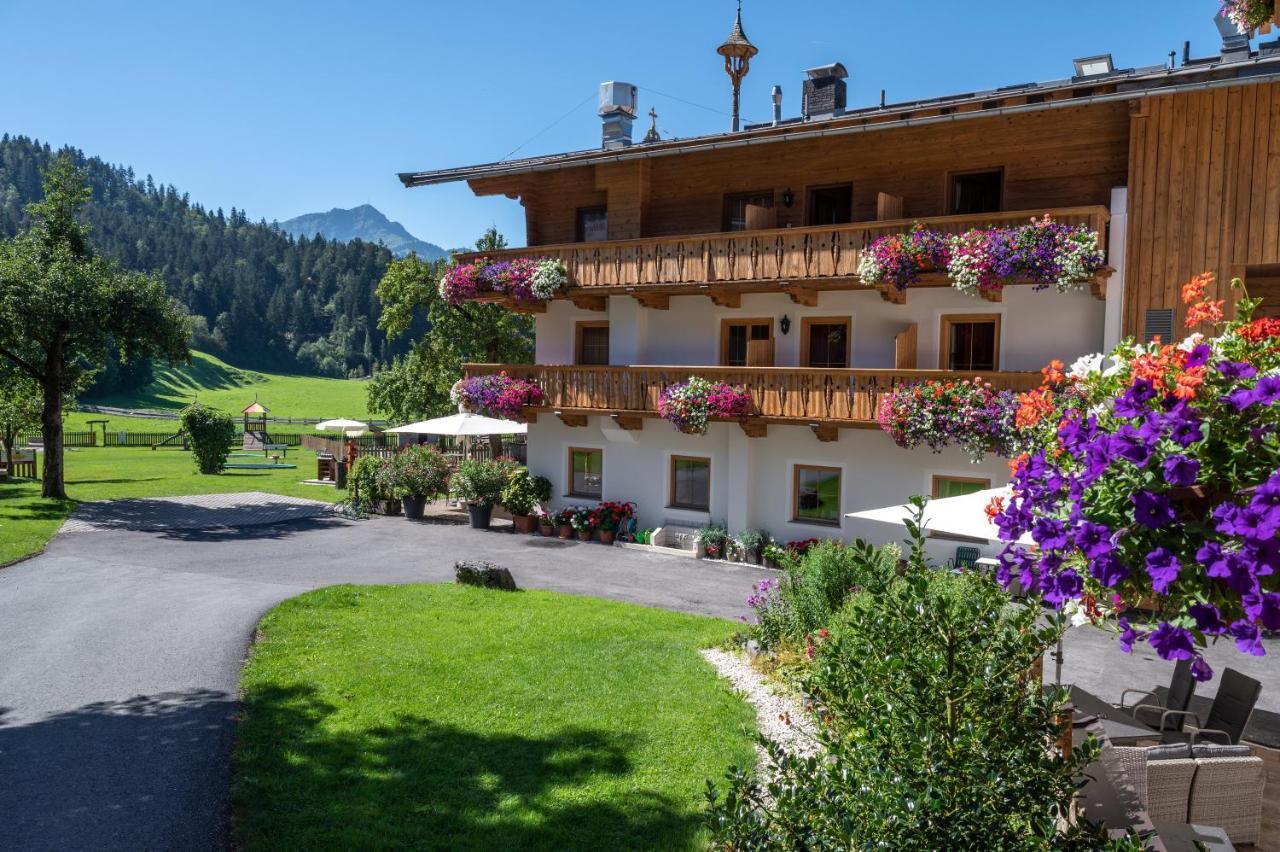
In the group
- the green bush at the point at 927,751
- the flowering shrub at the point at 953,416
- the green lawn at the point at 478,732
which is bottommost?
the green lawn at the point at 478,732

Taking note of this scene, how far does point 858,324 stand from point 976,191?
379cm

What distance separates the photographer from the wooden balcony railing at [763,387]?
18.6 m

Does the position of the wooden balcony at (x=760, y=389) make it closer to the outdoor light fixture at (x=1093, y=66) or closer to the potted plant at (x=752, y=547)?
the potted plant at (x=752, y=547)

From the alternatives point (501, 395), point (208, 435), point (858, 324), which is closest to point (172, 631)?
point (501, 395)

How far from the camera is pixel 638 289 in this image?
2192cm

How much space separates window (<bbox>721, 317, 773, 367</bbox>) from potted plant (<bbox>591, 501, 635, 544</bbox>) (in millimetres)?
4632

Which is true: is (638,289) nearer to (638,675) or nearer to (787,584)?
(787,584)

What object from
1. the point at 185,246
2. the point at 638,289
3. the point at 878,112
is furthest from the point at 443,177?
the point at 185,246

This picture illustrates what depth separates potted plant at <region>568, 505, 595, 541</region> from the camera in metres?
23.3

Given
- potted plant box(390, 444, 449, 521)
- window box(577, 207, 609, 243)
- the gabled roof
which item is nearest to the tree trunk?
potted plant box(390, 444, 449, 521)

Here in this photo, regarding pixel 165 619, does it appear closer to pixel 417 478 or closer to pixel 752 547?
pixel 752 547

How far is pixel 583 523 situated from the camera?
920 inches

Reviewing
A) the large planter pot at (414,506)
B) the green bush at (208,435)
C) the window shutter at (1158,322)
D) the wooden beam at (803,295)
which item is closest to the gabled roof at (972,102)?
the wooden beam at (803,295)

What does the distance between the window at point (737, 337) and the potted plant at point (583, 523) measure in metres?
5.34
